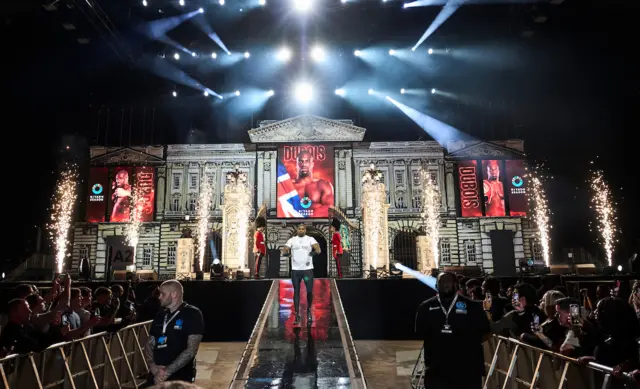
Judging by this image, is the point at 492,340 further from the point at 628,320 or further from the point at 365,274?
the point at 365,274

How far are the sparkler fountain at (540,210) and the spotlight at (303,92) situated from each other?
2149 centimetres

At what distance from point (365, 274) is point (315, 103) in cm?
2509

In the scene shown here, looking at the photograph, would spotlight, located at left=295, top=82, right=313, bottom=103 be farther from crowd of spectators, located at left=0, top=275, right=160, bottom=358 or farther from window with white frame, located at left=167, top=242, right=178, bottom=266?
crowd of spectators, located at left=0, top=275, right=160, bottom=358

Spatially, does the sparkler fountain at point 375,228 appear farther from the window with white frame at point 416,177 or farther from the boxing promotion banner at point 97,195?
the boxing promotion banner at point 97,195

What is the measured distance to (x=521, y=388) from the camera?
7066 mm

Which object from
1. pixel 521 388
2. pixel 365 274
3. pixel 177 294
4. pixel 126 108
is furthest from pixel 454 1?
pixel 126 108

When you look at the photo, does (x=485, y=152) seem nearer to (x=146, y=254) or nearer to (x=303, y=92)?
(x=303, y=92)

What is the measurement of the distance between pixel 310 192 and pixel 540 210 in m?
20.5

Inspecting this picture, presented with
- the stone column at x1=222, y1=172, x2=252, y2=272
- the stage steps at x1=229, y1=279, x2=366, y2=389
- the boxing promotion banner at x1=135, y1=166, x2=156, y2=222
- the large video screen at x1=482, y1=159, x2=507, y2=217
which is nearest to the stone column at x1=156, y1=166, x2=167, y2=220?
the boxing promotion banner at x1=135, y1=166, x2=156, y2=222

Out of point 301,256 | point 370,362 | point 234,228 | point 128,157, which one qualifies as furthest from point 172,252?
point 301,256

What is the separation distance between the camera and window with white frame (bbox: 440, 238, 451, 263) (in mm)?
37062

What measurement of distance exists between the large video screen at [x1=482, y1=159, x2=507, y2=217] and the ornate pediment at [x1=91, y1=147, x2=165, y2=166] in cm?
2900

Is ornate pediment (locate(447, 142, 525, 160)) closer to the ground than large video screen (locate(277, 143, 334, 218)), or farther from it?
farther from it

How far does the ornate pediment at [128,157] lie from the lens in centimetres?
3869
